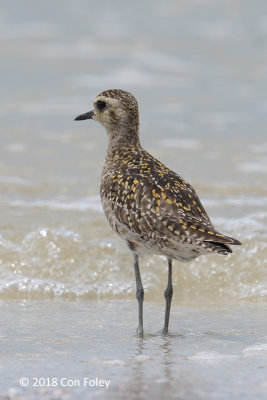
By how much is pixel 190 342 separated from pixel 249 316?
59.4 inches

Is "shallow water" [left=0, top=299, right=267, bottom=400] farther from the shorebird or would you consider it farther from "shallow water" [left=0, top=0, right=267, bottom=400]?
the shorebird

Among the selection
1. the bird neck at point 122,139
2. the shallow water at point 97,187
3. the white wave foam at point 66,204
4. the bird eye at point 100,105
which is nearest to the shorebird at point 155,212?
the bird neck at point 122,139

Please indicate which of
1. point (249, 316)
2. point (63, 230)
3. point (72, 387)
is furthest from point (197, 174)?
point (72, 387)

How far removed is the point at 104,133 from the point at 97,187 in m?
4.42

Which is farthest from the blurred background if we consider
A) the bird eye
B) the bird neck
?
the bird eye

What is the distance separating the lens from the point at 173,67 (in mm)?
22562

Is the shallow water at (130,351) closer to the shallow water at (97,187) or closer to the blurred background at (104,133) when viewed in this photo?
the shallow water at (97,187)

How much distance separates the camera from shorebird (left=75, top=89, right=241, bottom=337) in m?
7.19

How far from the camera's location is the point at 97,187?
1457 cm

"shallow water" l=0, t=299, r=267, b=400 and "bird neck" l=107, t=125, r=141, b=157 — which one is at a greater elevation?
"bird neck" l=107, t=125, r=141, b=157

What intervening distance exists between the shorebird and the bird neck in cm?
21

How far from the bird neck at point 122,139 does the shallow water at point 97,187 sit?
5.75ft

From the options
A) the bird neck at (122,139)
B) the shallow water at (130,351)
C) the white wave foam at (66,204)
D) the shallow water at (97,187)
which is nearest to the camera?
the shallow water at (130,351)

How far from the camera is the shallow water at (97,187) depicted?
669 cm
